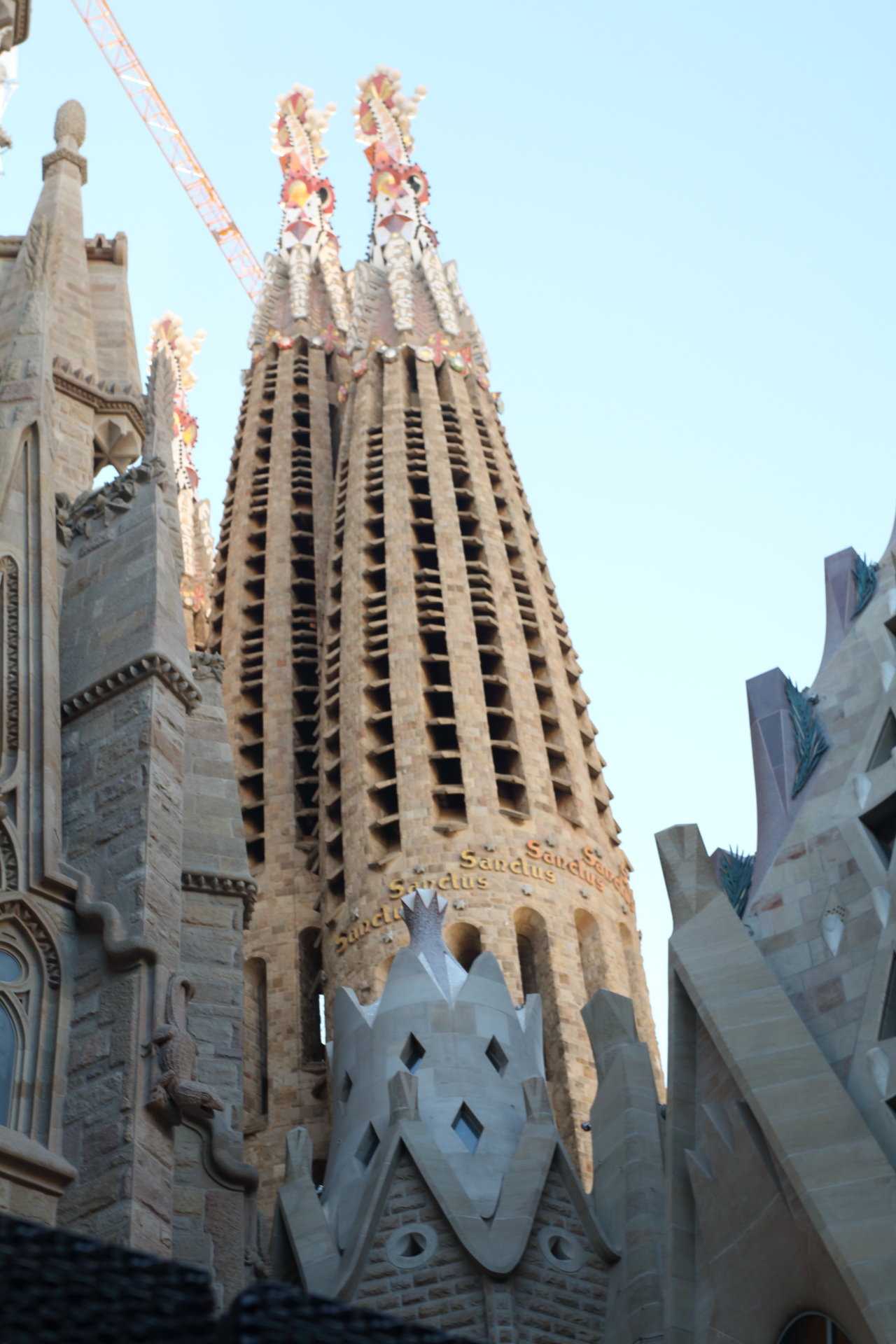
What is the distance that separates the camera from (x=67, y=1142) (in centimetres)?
1272

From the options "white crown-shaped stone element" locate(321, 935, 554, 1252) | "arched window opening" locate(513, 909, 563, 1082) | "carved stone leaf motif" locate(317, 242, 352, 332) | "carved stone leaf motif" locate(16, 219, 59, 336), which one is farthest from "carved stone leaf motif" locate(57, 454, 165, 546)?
"carved stone leaf motif" locate(317, 242, 352, 332)

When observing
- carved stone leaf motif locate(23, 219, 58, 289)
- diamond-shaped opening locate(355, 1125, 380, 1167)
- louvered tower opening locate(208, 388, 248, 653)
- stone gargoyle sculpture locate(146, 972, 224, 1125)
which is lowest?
stone gargoyle sculpture locate(146, 972, 224, 1125)

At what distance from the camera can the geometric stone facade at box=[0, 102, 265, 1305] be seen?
41.8 feet

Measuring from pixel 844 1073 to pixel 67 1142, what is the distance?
18.7ft

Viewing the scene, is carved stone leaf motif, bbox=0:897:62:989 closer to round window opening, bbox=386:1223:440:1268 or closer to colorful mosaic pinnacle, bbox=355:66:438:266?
round window opening, bbox=386:1223:440:1268

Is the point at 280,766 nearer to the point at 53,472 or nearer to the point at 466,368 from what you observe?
the point at 466,368

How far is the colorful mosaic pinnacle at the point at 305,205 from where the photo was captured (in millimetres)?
57812

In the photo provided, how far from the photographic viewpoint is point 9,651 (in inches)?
612

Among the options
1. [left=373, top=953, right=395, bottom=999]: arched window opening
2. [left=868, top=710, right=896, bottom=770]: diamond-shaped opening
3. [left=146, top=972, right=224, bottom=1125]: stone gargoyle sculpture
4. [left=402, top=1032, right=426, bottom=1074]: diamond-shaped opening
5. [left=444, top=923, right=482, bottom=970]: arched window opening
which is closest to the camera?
[left=146, top=972, right=224, bottom=1125]: stone gargoyle sculpture

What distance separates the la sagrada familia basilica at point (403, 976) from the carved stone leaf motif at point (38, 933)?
0.03 meters

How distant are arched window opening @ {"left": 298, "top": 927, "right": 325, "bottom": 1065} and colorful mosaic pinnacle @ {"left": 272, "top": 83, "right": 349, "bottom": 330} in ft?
79.9

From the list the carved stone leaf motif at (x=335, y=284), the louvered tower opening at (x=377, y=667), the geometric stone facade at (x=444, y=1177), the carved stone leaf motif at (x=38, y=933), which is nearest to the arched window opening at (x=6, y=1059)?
the carved stone leaf motif at (x=38, y=933)

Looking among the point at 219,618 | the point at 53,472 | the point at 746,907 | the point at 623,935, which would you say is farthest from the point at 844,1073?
the point at 219,618

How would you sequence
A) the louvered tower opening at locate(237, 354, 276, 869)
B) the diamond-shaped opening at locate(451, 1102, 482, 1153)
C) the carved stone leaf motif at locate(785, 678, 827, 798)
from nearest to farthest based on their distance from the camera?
the carved stone leaf motif at locate(785, 678, 827, 798)
the diamond-shaped opening at locate(451, 1102, 482, 1153)
the louvered tower opening at locate(237, 354, 276, 869)
